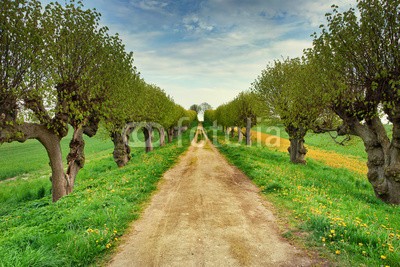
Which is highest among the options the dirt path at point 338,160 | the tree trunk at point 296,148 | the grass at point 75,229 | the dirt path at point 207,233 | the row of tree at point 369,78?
the row of tree at point 369,78

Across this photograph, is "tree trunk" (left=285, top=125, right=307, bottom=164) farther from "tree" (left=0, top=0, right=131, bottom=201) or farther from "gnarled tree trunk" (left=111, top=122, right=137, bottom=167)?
"tree" (left=0, top=0, right=131, bottom=201)

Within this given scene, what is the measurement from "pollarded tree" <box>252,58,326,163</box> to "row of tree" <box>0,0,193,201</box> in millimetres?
14388

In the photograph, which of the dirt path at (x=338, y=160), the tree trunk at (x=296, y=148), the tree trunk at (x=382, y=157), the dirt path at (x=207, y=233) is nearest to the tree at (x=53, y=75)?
the dirt path at (x=207, y=233)

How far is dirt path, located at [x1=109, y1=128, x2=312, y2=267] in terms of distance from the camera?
6617 mm

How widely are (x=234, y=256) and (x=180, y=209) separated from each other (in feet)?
14.5

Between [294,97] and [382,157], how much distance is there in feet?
27.1

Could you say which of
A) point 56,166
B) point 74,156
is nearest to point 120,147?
point 74,156

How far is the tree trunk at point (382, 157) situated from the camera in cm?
1384

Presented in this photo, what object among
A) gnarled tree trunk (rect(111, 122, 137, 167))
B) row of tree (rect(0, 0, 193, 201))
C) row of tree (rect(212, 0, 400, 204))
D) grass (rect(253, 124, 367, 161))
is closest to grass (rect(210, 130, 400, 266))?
row of tree (rect(212, 0, 400, 204))

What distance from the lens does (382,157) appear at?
49.0ft

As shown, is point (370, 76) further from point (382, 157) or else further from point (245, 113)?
point (245, 113)

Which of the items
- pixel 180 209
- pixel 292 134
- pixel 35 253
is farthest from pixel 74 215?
pixel 292 134

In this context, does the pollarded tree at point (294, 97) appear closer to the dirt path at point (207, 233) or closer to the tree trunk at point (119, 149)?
the dirt path at point (207, 233)

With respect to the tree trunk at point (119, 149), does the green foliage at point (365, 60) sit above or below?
above
